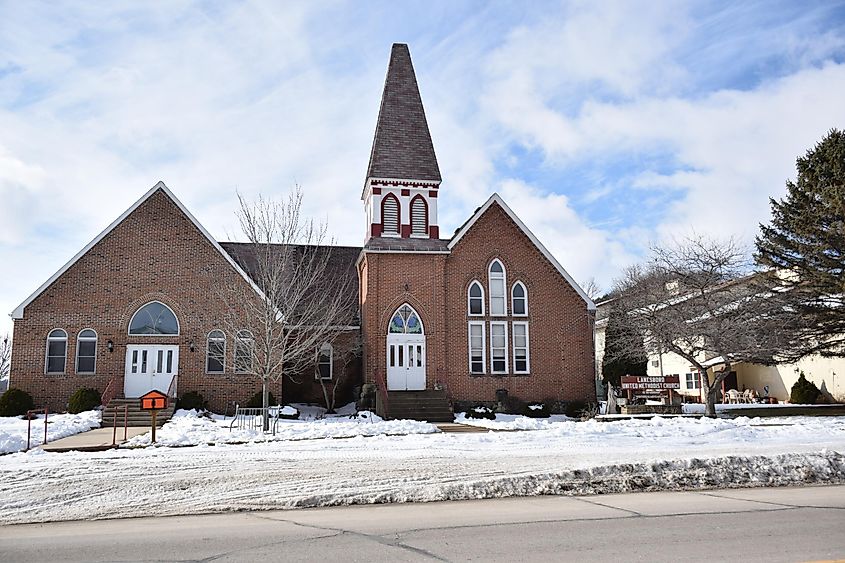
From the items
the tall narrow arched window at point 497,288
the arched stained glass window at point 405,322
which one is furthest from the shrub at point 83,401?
the tall narrow arched window at point 497,288

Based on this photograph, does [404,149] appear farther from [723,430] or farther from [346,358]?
[723,430]

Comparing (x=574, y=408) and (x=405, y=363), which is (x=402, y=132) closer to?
(x=405, y=363)

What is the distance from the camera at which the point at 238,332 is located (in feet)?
78.7

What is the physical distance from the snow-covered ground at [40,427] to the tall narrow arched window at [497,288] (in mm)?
14586

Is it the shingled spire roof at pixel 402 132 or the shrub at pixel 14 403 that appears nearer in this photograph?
the shrub at pixel 14 403

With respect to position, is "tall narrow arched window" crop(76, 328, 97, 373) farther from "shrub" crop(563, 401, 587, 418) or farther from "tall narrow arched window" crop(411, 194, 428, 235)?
"shrub" crop(563, 401, 587, 418)

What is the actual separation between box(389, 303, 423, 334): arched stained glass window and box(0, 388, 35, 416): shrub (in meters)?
12.7

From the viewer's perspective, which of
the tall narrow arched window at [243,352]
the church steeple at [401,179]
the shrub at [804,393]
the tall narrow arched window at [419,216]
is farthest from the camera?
the shrub at [804,393]

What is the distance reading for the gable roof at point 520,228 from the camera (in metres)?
28.8

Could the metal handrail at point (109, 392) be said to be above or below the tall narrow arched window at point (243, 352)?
below

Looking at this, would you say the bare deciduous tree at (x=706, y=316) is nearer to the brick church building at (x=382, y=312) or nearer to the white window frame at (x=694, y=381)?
the brick church building at (x=382, y=312)

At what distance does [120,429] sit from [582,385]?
1674cm

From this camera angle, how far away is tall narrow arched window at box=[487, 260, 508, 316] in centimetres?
2892

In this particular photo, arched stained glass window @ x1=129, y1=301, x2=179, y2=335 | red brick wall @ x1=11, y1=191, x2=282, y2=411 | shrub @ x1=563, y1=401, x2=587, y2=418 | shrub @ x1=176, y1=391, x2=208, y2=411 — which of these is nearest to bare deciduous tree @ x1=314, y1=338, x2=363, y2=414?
red brick wall @ x1=11, y1=191, x2=282, y2=411
